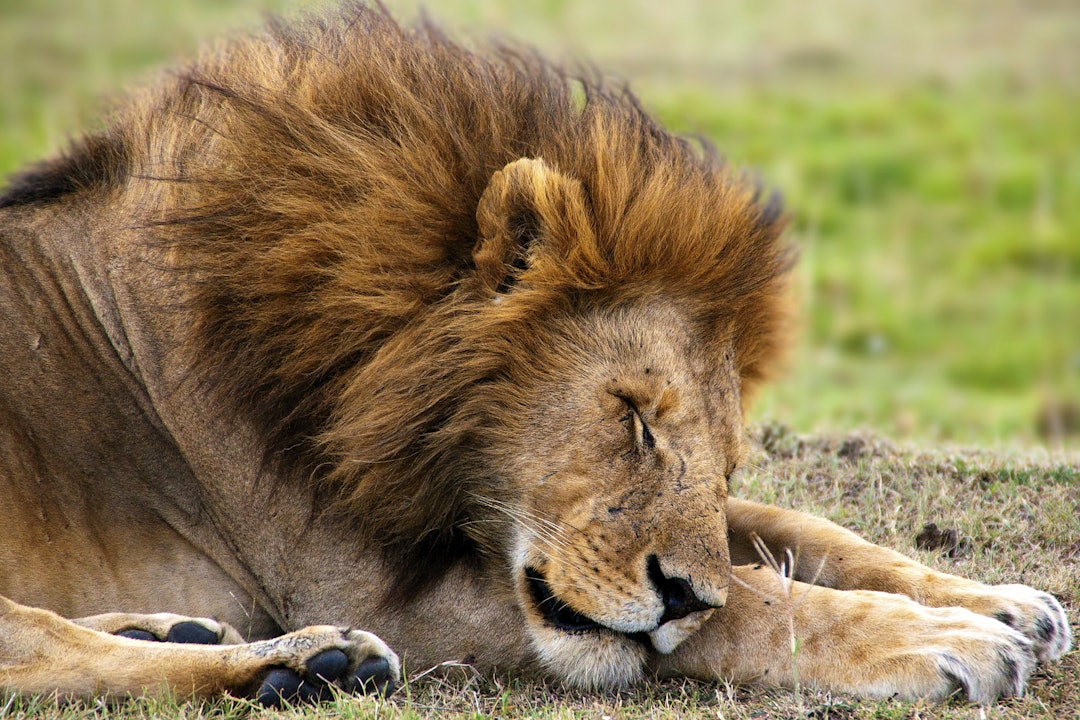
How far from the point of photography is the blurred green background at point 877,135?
34.5ft

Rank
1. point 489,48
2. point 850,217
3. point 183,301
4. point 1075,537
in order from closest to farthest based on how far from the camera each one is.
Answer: point 183,301 < point 489,48 < point 1075,537 < point 850,217

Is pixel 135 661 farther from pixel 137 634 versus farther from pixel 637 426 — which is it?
pixel 637 426

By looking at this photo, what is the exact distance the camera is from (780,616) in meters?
3.22

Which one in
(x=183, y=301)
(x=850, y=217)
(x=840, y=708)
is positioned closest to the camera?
(x=840, y=708)

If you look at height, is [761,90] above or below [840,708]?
above

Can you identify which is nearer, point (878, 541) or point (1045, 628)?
point (1045, 628)

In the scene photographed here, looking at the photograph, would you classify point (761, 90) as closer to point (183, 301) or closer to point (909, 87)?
point (909, 87)

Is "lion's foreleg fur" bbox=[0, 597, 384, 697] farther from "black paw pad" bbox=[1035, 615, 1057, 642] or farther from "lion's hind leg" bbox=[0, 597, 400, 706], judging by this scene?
"black paw pad" bbox=[1035, 615, 1057, 642]

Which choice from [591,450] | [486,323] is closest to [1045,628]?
[591,450]

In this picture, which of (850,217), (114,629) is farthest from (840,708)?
(850,217)

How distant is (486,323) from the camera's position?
3215 mm

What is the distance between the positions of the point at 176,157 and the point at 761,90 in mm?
12205

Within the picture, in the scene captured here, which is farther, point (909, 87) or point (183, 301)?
point (909, 87)

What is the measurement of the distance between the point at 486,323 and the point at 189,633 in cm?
109
